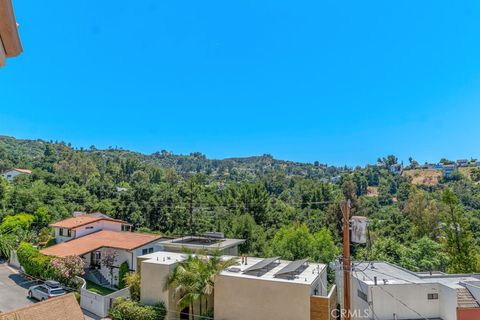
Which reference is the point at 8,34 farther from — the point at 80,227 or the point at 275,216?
the point at 275,216

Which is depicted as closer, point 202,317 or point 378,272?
point 202,317

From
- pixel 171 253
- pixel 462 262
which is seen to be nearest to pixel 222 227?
pixel 171 253

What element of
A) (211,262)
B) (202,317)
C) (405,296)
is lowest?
(202,317)

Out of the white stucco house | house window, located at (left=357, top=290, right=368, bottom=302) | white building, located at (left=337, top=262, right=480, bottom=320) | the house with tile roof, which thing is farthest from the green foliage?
white building, located at (left=337, top=262, right=480, bottom=320)

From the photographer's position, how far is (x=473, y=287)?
18781 mm

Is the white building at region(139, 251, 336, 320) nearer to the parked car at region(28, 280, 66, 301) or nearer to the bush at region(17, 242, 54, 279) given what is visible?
the parked car at region(28, 280, 66, 301)

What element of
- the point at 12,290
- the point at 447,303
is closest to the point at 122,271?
the point at 12,290

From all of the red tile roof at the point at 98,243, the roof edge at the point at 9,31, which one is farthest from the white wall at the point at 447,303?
the red tile roof at the point at 98,243

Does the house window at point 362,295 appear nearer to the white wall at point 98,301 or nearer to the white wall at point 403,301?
the white wall at point 403,301

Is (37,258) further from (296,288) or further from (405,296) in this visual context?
(405,296)

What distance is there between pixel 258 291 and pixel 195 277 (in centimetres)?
378

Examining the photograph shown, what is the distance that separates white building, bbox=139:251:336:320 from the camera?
16.9 metres

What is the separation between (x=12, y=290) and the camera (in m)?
26.7

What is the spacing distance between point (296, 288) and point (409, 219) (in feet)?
136
